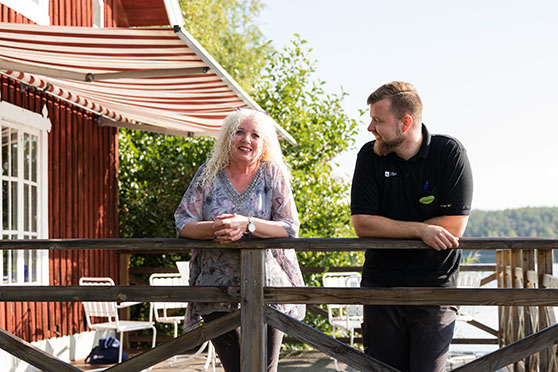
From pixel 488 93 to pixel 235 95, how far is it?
56.2m

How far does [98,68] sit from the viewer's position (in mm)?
6125

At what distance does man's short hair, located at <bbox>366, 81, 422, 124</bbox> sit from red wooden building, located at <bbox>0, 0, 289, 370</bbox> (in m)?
1.74

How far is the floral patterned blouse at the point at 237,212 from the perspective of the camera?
380cm

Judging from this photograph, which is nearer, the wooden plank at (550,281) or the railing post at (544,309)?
the wooden plank at (550,281)

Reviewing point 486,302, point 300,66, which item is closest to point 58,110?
point 300,66

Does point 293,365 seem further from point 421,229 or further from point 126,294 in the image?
point 421,229

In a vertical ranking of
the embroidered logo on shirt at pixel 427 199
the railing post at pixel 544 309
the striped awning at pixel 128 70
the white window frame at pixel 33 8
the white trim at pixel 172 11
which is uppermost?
the white trim at pixel 172 11

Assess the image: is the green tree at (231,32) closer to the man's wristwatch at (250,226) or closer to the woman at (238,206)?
the woman at (238,206)

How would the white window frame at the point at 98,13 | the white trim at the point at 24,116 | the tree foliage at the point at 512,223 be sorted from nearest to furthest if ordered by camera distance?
1. the white trim at the point at 24,116
2. the white window frame at the point at 98,13
3. the tree foliage at the point at 512,223

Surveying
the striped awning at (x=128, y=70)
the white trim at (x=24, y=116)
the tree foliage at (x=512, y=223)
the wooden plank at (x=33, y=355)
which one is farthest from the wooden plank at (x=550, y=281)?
the tree foliage at (x=512, y=223)

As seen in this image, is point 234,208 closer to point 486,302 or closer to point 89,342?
point 486,302

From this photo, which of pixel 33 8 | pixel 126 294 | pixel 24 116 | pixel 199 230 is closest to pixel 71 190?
pixel 24 116

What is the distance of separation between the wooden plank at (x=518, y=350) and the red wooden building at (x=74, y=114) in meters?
2.53

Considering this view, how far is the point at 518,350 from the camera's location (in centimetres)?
374
